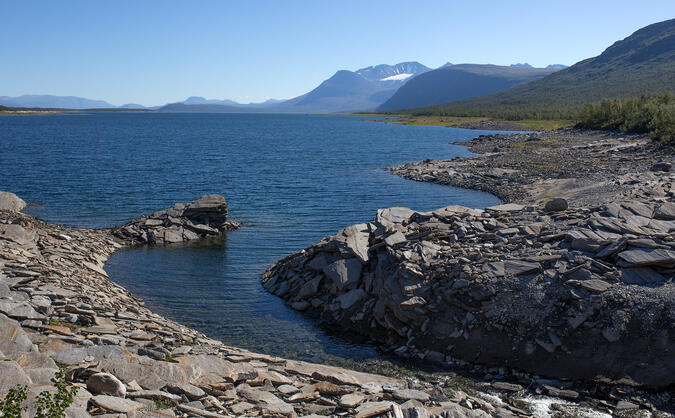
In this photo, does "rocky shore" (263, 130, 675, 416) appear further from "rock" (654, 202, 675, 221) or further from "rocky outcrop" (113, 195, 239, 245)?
"rocky outcrop" (113, 195, 239, 245)

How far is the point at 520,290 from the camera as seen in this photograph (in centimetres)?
1719

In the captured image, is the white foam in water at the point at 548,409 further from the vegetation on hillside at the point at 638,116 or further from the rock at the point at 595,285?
the vegetation on hillside at the point at 638,116

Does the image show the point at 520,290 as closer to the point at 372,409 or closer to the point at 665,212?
the point at 372,409

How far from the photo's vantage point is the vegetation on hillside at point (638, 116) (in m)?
64.1

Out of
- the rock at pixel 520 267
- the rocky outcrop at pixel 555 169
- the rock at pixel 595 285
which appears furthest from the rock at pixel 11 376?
the rocky outcrop at pixel 555 169

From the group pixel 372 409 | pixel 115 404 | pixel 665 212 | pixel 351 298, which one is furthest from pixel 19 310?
pixel 665 212

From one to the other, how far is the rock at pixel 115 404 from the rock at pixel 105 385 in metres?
0.25

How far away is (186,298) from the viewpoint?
23344 mm

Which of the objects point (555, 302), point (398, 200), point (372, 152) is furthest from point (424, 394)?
point (372, 152)

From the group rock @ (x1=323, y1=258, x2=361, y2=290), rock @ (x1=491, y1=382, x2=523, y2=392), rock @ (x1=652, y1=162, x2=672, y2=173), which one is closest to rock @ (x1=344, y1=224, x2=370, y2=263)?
rock @ (x1=323, y1=258, x2=361, y2=290)

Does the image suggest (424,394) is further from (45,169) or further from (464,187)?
(45,169)

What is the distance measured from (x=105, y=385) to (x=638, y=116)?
93.8 m

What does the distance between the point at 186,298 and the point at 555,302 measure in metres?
15.1

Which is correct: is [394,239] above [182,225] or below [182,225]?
above
